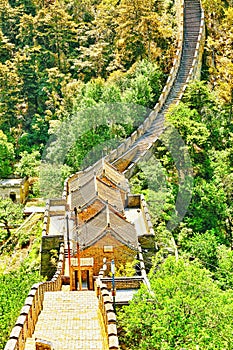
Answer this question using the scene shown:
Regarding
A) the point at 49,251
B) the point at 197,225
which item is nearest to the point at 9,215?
the point at 49,251

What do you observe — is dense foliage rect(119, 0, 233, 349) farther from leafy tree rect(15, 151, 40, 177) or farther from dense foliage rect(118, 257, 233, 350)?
leafy tree rect(15, 151, 40, 177)

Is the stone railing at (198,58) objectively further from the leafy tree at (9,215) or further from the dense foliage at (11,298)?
the dense foliage at (11,298)

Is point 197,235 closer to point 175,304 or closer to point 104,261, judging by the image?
point 104,261

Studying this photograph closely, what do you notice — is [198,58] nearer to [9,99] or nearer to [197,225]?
[197,225]

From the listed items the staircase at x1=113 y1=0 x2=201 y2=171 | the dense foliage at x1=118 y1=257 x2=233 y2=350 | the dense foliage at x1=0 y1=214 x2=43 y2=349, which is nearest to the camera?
the dense foliage at x1=118 y1=257 x2=233 y2=350

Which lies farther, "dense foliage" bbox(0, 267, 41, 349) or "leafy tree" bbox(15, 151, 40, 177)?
"leafy tree" bbox(15, 151, 40, 177)

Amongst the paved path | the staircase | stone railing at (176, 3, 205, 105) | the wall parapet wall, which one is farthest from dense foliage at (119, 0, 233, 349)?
the wall parapet wall

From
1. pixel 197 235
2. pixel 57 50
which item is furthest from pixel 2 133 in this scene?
pixel 197 235
